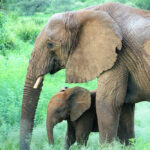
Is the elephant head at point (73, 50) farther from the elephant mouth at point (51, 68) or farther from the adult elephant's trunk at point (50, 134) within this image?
the adult elephant's trunk at point (50, 134)

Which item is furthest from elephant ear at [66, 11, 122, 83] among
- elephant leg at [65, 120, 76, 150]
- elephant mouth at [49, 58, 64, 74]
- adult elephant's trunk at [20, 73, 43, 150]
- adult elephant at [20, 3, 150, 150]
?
elephant leg at [65, 120, 76, 150]

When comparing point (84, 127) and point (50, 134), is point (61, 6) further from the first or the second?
point (50, 134)

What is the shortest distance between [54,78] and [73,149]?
3.86m

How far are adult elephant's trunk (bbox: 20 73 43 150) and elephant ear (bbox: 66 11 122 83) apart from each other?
426 mm

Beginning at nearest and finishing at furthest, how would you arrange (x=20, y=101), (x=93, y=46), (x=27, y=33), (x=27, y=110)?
→ (x=93, y=46), (x=27, y=110), (x=20, y=101), (x=27, y=33)

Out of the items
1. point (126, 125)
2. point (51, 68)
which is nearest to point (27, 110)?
point (51, 68)

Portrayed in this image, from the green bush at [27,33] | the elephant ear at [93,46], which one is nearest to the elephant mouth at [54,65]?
the elephant ear at [93,46]

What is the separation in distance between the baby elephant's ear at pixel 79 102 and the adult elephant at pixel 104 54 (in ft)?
1.99

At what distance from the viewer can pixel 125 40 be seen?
414 centimetres

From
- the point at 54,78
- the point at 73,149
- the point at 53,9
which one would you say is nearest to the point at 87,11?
the point at 73,149

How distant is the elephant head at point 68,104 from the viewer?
4746 mm

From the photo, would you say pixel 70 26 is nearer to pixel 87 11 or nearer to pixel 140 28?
pixel 87 11

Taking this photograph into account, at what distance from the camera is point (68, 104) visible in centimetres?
496

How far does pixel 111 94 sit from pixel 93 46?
53 centimetres
